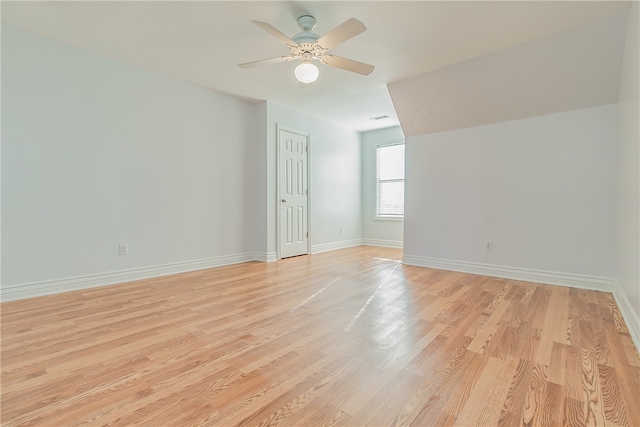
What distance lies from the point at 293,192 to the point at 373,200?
2.22m

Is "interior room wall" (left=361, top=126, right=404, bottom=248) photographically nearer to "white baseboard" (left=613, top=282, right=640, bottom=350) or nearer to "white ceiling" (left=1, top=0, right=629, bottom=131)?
"white ceiling" (left=1, top=0, right=629, bottom=131)

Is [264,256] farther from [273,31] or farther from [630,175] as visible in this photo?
[630,175]

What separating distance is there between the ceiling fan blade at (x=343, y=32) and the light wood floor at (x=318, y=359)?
2210mm

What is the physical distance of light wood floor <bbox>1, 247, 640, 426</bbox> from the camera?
1.27 m

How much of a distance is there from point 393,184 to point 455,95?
272cm

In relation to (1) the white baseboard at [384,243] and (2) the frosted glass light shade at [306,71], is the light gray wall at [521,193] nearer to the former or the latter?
(1) the white baseboard at [384,243]

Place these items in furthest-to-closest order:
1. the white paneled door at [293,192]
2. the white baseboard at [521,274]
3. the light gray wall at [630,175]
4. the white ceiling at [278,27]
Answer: the white paneled door at [293,192] → the white baseboard at [521,274] → the white ceiling at [278,27] → the light gray wall at [630,175]

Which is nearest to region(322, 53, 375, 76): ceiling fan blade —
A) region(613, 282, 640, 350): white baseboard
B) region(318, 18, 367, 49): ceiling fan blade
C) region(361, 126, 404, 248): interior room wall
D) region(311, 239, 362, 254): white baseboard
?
region(318, 18, 367, 49): ceiling fan blade

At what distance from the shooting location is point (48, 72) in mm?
2934

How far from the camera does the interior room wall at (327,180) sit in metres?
4.80

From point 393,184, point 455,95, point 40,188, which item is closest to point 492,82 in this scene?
point 455,95

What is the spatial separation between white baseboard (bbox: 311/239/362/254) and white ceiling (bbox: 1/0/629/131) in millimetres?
3076

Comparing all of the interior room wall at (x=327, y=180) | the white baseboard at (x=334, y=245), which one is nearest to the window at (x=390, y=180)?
the interior room wall at (x=327, y=180)

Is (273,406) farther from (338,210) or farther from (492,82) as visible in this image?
(338,210)
